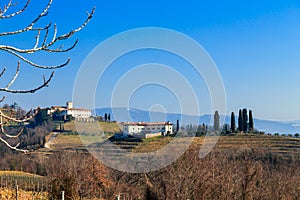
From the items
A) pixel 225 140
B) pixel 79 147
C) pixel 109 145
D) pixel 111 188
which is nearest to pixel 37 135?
pixel 79 147

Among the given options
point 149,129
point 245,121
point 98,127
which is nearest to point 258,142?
point 245,121

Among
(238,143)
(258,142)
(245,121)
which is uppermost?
(245,121)

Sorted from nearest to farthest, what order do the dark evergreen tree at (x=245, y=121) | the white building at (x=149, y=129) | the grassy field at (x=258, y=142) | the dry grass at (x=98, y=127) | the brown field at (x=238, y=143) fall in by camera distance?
the brown field at (x=238, y=143) → the grassy field at (x=258, y=142) → the white building at (x=149, y=129) → the dry grass at (x=98, y=127) → the dark evergreen tree at (x=245, y=121)

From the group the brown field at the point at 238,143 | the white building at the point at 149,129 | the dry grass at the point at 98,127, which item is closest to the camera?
the brown field at the point at 238,143

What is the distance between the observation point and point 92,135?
149ft

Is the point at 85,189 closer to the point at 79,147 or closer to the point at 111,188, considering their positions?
the point at 111,188

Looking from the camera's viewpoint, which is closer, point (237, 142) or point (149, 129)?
point (237, 142)

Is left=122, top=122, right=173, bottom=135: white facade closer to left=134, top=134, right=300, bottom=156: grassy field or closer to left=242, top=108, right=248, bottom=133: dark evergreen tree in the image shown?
left=134, top=134, right=300, bottom=156: grassy field

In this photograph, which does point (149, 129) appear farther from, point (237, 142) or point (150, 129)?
point (237, 142)

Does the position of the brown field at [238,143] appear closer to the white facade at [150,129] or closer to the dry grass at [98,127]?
the dry grass at [98,127]

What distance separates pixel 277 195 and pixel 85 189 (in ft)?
27.3

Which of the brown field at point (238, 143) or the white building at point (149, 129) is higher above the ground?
the white building at point (149, 129)

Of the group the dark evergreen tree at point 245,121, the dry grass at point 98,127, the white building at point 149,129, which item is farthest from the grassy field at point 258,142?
the dry grass at point 98,127

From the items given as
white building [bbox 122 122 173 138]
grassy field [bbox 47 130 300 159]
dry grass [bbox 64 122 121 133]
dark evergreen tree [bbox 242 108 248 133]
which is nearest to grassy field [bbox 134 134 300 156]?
grassy field [bbox 47 130 300 159]
